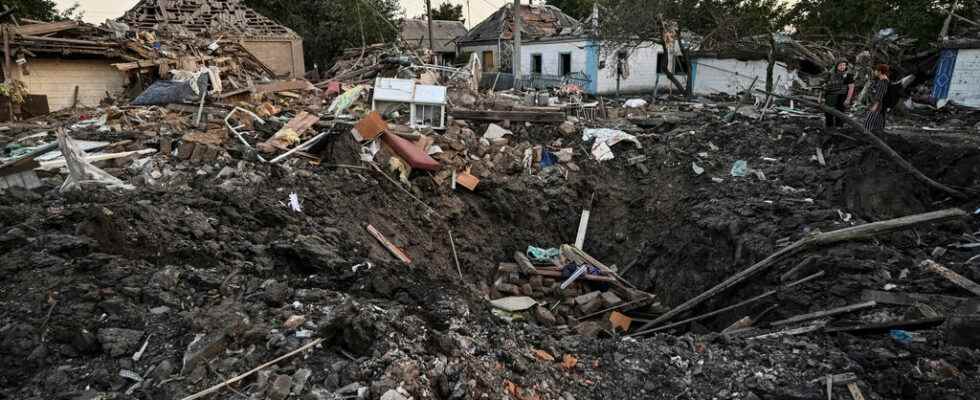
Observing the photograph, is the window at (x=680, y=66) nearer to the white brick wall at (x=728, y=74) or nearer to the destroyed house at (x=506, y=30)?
the white brick wall at (x=728, y=74)

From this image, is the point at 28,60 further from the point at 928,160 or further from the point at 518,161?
the point at 928,160

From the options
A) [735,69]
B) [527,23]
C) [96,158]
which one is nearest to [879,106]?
[96,158]

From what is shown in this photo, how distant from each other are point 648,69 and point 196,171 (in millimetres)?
20185

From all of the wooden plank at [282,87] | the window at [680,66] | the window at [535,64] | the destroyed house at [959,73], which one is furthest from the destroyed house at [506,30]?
the destroyed house at [959,73]

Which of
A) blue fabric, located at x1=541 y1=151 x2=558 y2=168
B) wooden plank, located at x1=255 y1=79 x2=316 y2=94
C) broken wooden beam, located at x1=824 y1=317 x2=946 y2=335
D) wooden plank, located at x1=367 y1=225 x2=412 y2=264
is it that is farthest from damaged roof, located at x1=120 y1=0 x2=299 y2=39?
broken wooden beam, located at x1=824 y1=317 x2=946 y2=335

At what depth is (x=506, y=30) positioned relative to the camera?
90.1 ft

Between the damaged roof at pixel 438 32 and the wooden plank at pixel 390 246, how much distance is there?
28434mm

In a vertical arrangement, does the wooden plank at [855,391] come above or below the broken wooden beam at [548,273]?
above

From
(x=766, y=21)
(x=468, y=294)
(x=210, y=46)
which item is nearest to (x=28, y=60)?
(x=210, y=46)

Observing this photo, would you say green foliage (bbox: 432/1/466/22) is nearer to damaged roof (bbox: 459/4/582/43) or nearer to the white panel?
damaged roof (bbox: 459/4/582/43)

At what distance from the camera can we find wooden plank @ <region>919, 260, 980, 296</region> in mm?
4359

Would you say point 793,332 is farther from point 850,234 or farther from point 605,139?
point 605,139

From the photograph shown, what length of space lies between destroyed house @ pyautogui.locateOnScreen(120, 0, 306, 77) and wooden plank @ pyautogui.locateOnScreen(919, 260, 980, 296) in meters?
17.2

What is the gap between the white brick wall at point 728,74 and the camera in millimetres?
18938
